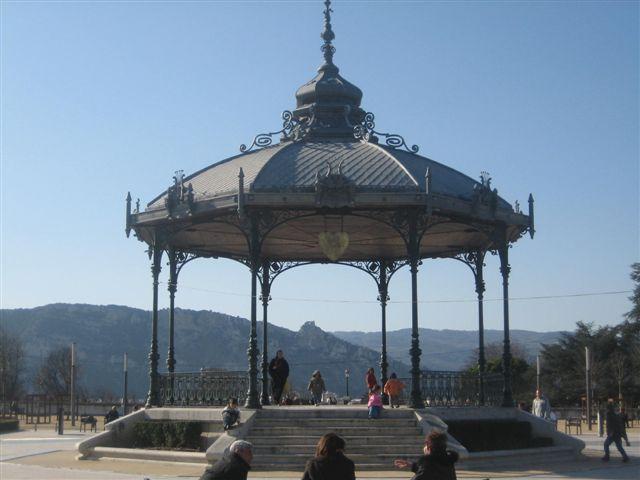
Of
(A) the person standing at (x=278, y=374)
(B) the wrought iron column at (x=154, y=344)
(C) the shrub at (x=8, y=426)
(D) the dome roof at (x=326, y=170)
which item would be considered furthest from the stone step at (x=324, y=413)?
(C) the shrub at (x=8, y=426)

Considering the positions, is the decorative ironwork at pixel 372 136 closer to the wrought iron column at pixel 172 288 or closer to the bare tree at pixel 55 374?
the wrought iron column at pixel 172 288

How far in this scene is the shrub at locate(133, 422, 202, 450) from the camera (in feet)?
83.8

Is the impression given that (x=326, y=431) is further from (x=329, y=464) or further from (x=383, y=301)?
(x=329, y=464)

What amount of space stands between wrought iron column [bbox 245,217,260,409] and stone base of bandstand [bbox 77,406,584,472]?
1.66 ft

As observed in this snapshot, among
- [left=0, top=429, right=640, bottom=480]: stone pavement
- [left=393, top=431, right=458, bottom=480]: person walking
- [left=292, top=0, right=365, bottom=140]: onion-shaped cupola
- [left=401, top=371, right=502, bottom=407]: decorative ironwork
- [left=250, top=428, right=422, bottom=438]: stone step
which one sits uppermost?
[left=292, top=0, right=365, bottom=140]: onion-shaped cupola

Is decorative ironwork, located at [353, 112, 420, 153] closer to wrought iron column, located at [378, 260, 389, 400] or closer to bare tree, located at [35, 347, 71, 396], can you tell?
wrought iron column, located at [378, 260, 389, 400]

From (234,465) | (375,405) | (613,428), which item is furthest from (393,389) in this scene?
(234,465)

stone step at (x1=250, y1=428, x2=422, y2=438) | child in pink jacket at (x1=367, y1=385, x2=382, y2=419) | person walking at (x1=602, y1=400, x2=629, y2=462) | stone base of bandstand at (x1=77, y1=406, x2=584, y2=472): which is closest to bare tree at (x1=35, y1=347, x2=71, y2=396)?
stone base of bandstand at (x1=77, y1=406, x2=584, y2=472)

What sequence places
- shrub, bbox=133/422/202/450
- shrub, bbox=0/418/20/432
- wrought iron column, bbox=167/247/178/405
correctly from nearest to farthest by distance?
shrub, bbox=133/422/202/450
wrought iron column, bbox=167/247/178/405
shrub, bbox=0/418/20/432

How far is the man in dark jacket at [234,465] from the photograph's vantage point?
10.5m

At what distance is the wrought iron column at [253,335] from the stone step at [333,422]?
0.80m

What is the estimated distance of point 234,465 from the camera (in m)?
10.5

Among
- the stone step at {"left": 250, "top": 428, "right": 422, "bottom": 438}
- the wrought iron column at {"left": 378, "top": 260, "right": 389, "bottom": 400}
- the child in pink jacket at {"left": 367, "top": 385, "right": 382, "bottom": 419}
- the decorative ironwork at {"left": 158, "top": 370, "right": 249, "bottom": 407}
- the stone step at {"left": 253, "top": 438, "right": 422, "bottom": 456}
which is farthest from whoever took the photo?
the wrought iron column at {"left": 378, "top": 260, "right": 389, "bottom": 400}

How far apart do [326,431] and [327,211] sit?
5.64 meters
